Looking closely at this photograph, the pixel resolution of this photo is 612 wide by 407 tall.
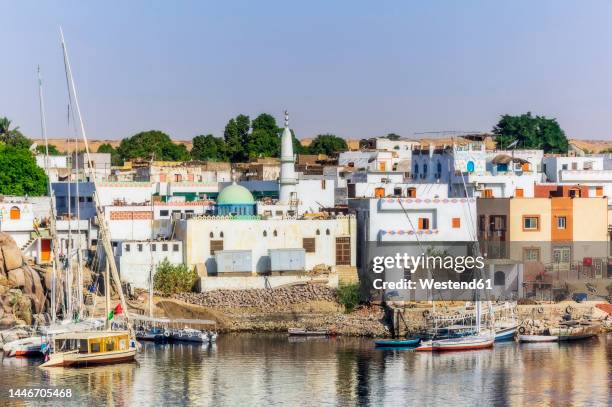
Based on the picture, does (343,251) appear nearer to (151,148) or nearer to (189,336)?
(189,336)

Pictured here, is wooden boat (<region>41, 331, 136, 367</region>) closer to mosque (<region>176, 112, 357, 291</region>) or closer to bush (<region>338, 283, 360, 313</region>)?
mosque (<region>176, 112, 357, 291</region>)

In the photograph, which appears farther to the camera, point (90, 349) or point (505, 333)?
point (505, 333)

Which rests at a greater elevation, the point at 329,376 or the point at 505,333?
the point at 505,333

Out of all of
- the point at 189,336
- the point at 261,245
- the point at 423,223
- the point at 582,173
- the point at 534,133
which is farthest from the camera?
the point at 534,133

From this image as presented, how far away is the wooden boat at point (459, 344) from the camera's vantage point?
5491 centimetres

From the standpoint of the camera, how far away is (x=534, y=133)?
98.4 meters

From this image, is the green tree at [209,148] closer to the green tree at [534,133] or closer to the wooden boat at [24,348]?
the green tree at [534,133]

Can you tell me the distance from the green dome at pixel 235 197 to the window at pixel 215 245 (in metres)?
2.34

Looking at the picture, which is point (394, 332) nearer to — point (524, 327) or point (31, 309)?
point (524, 327)

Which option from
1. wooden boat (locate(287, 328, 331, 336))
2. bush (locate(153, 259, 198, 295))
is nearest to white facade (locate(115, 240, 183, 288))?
bush (locate(153, 259, 198, 295))

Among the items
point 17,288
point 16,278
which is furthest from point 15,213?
point 17,288

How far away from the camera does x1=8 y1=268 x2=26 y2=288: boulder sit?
57.1 metres

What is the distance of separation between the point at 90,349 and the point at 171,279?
9507mm

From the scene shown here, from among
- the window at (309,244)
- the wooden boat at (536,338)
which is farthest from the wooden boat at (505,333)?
the window at (309,244)
